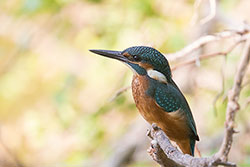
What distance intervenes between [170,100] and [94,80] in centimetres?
251

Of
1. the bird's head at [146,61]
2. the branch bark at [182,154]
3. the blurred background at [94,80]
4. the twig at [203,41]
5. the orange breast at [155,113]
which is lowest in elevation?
the branch bark at [182,154]

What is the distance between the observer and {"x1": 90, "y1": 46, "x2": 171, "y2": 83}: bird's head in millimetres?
2139

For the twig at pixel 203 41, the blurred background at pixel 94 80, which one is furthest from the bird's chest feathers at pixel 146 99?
the blurred background at pixel 94 80

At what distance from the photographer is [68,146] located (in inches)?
202

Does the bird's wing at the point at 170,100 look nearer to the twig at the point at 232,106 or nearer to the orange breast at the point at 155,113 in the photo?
the orange breast at the point at 155,113

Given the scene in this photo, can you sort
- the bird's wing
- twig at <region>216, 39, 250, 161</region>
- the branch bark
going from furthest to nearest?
the bird's wing, twig at <region>216, 39, 250, 161</region>, the branch bark

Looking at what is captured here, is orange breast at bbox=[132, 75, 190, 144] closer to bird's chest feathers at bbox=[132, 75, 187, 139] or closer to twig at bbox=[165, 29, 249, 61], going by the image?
bird's chest feathers at bbox=[132, 75, 187, 139]

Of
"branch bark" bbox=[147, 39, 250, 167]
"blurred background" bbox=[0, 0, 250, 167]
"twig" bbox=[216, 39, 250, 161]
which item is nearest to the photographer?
"branch bark" bbox=[147, 39, 250, 167]

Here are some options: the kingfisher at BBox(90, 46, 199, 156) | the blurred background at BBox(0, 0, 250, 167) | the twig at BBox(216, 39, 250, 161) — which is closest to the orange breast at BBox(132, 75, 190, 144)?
the kingfisher at BBox(90, 46, 199, 156)

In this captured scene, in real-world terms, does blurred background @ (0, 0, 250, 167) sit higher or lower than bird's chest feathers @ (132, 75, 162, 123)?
higher

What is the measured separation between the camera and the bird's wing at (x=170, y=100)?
6.90 feet

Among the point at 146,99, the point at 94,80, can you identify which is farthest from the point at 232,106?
the point at 94,80

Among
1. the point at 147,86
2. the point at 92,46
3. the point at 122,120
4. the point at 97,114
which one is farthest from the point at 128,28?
the point at 147,86

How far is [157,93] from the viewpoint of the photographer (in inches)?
83.7
